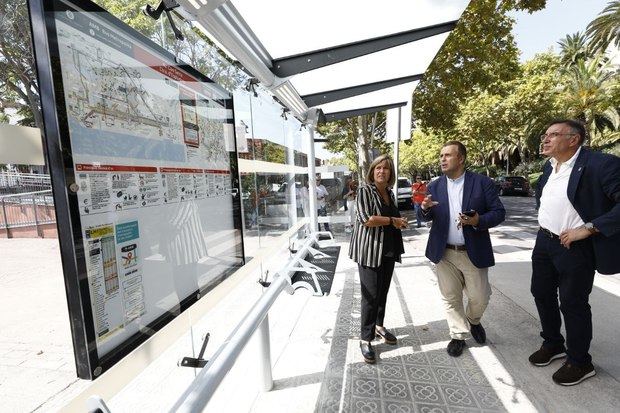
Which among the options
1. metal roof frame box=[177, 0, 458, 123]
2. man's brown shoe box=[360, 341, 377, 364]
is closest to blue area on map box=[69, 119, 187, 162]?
metal roof frame box=[177, 0, 458, 123]

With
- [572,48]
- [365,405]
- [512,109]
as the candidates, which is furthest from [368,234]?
[572,48]

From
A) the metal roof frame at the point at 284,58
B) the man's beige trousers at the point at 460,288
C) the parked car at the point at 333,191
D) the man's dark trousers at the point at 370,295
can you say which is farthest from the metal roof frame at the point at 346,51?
the parked car at the point at 333,191

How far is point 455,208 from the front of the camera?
330 cm

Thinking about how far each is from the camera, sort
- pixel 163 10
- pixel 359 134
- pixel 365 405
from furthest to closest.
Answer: pixel 359 134 < pixel 365 405 < pixel 163 10

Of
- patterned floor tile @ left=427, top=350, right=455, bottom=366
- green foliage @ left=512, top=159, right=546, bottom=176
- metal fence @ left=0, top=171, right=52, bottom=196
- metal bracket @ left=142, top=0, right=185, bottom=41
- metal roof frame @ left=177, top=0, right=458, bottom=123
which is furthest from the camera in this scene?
green foliage @ left=512, top=159, right=546, bottom=176

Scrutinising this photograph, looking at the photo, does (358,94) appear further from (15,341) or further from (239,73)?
(15,341)

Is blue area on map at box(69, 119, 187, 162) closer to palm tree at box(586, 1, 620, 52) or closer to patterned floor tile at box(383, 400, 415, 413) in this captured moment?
patterned floor tile at box(383, 400, 415, 413)

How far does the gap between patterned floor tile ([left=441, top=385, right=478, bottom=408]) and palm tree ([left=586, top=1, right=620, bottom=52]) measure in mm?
28651

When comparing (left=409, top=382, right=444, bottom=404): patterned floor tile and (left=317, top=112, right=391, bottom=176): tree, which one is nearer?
(left=409, top=382, right=444, bottom=404): patterned floor tile

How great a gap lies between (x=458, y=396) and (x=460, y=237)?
4.50 ft

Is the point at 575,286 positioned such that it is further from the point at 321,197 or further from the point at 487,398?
the point at 321,197

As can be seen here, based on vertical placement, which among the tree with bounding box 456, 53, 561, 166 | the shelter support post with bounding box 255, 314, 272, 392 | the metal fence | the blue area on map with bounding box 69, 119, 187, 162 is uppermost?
the tree with bounding box 456, 53, 561, 166

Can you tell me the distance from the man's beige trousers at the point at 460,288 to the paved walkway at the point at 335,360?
0.90 ft

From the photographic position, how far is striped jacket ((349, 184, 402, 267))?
3217mm
